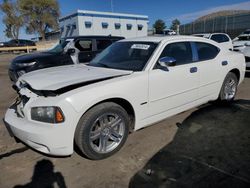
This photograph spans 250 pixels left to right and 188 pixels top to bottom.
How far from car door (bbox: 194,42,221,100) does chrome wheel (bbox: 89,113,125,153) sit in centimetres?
191

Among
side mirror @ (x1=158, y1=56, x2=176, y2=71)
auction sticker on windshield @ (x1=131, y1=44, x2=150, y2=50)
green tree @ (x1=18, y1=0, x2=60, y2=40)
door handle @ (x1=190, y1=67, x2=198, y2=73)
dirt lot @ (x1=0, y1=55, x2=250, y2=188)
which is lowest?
dirt lot @ (x1=0, y1=55, x2=250, y2=188)

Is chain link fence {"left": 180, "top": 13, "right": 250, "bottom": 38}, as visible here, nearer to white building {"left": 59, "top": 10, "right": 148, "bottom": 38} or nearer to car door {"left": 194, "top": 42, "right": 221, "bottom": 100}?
white building {"left": 59, "top": 10, "right": 148, "bottom": 38}

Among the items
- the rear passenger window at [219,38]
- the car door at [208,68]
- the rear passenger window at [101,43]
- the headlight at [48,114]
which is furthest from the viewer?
the rear passenger window at [219,38]

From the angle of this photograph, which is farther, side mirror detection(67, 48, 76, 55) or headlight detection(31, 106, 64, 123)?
side mirror detection(67, 48, 76, 55)

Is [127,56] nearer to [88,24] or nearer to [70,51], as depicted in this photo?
[70,51]

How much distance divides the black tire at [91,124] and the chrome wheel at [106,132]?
0.04 meters

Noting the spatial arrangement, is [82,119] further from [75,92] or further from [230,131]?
[230,131]

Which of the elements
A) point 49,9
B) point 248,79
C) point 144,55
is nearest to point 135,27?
point 49,9

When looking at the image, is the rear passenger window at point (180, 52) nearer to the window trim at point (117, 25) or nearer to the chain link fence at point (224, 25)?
the chain link fence at point (224, 25)

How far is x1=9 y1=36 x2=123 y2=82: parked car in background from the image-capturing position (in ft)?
24.7

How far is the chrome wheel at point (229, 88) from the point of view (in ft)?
17.0

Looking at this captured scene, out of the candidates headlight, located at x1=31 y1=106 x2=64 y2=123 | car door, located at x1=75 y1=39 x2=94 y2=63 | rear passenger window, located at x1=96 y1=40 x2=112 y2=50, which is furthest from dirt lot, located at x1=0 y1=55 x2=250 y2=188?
rear passenger window, located at x1=96 y1=40 x2=112 y2=50

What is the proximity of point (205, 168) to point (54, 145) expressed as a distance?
1.86 m

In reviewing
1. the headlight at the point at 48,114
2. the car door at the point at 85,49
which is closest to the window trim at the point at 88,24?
the car door at the point at 85,49
